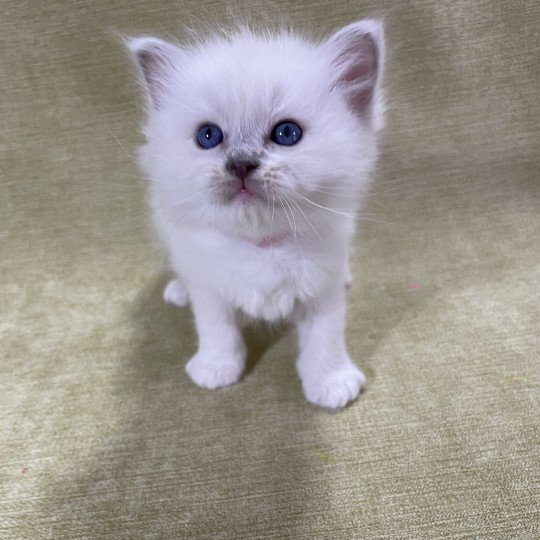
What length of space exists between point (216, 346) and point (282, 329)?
0.88 feet

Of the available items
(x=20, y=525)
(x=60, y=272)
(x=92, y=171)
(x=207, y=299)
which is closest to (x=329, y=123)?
(x=207, y=299)

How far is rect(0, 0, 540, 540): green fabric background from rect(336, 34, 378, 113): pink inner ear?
229 mm

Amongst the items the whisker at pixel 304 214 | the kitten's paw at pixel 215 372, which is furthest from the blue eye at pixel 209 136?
the kitten's paw at pixel 215 372

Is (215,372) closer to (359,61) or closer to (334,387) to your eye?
(334,387)

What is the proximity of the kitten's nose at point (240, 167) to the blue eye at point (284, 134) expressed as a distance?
77mm

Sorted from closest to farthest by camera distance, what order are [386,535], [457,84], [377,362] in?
[386,535] < [377,362] < [457,84]

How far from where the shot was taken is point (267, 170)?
0.79 metres

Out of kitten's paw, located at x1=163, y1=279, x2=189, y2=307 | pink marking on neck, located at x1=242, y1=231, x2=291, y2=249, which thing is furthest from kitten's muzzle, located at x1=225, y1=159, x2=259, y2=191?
kitten's paw, located at x1=163, y1=279, x2=189, y2=307

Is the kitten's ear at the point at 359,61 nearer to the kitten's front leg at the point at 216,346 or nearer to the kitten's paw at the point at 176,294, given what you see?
the kitten's front leg at the point at 216,346

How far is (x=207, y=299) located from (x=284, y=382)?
10.6 inches

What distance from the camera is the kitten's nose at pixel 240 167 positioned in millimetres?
790

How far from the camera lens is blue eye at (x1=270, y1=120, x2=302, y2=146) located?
0.84 m

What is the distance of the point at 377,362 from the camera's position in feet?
3.95

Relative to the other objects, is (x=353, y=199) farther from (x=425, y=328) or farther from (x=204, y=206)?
(x=425, y=328)
